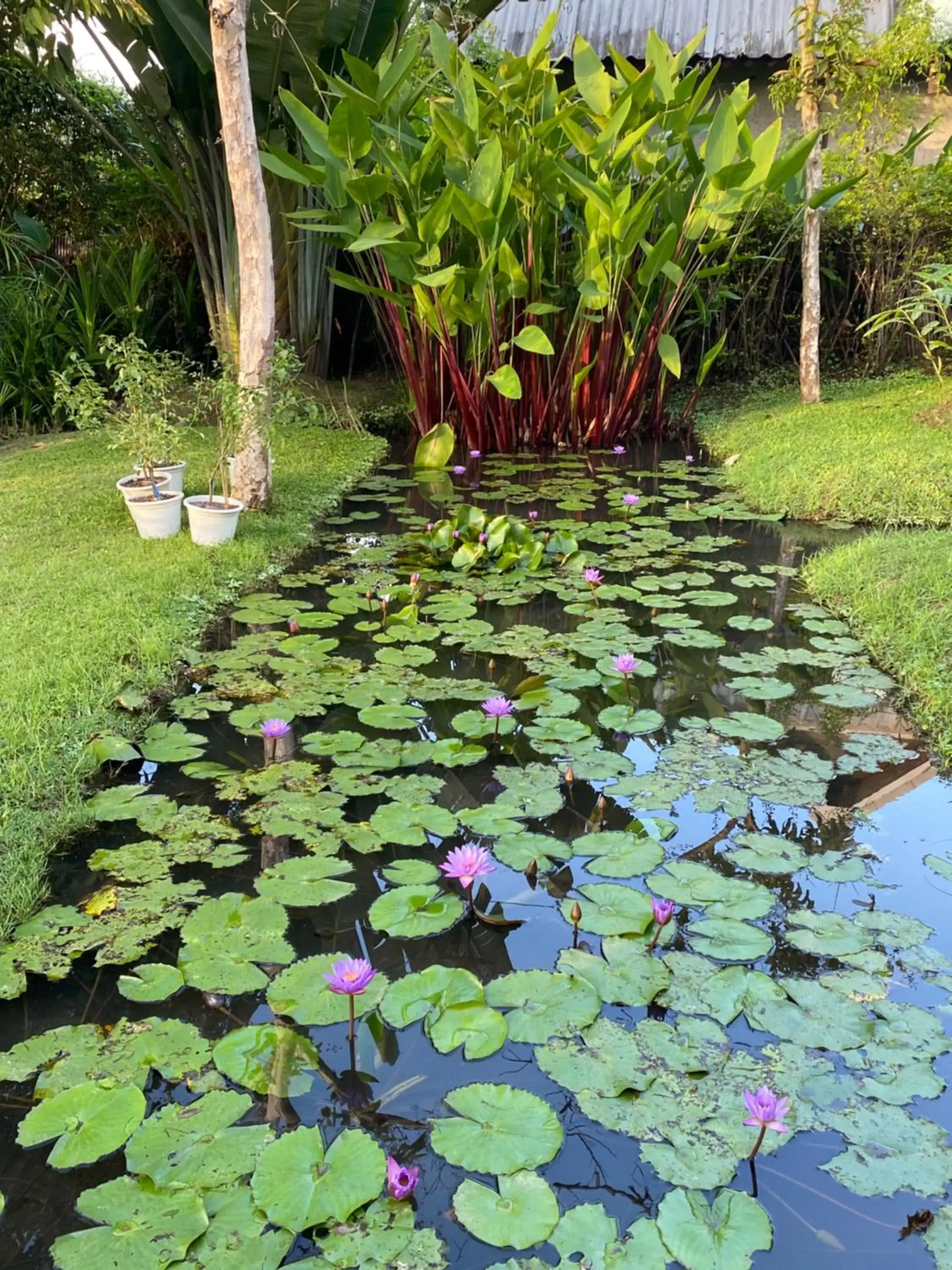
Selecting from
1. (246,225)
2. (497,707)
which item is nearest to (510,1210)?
(497,707)

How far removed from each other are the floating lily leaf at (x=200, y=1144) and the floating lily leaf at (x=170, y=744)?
93 centimetres

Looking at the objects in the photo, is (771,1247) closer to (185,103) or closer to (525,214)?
(525,214)

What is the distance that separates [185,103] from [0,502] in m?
2.64

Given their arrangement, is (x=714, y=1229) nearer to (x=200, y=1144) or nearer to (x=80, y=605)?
(x=200, y=1144)

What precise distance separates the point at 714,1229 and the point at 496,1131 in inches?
10.9

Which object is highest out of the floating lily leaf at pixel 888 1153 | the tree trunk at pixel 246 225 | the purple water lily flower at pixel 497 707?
the tree trunk at pixel 246 225

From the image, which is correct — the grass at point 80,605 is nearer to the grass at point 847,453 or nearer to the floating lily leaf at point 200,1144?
the floating lily leaf at point 200,1144

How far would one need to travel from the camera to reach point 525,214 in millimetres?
4855

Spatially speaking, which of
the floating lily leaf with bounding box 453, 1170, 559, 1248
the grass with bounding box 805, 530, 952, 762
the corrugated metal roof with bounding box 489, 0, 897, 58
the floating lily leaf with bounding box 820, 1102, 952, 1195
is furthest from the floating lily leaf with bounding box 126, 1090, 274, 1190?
the corrugated metal roof with bounding box 489, 0, 897, 58

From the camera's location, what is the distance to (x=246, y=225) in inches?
130

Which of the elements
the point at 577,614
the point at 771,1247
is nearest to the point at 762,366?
the point at 577,614

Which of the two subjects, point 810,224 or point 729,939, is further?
point 810,224

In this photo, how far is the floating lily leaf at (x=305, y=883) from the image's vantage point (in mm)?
1624

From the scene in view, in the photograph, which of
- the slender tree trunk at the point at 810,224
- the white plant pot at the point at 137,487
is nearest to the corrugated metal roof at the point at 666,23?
the slender tree trunk at the point at 810,224
